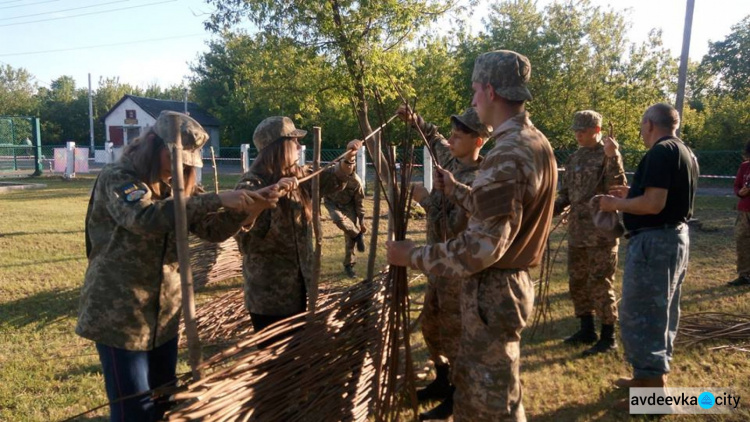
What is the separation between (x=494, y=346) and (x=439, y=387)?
1.43 m

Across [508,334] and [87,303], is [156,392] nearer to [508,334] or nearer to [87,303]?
[87,303]

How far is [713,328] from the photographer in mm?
4543

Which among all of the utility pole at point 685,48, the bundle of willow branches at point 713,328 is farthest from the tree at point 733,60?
the bundle of willow branches at point 713,328

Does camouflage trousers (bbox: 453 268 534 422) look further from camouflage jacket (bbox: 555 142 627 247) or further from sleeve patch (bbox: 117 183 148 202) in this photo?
camouflage jacket (bbox: 555 142 627 247)

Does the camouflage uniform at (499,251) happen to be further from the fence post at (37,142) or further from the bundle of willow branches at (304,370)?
the fence post at (37,142)

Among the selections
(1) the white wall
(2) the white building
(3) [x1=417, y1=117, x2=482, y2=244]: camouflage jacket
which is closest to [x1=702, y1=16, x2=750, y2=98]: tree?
(3) [x1=417, y1=117, x2=482, y2=244]: camouflage jacket

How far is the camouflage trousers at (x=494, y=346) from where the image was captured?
2229 mm

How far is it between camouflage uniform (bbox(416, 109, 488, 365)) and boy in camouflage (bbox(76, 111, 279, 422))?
4.21ft

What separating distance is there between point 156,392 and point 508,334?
1.48 metres

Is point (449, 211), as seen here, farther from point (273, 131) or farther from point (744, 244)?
point (744, 244)

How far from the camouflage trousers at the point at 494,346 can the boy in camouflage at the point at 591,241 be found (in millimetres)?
2225

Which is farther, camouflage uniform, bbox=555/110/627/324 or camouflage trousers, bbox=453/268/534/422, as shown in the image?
camouflage uniform, bbox=555/110/627/324

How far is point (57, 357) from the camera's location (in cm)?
414

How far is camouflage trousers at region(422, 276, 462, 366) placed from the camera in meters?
3.13
